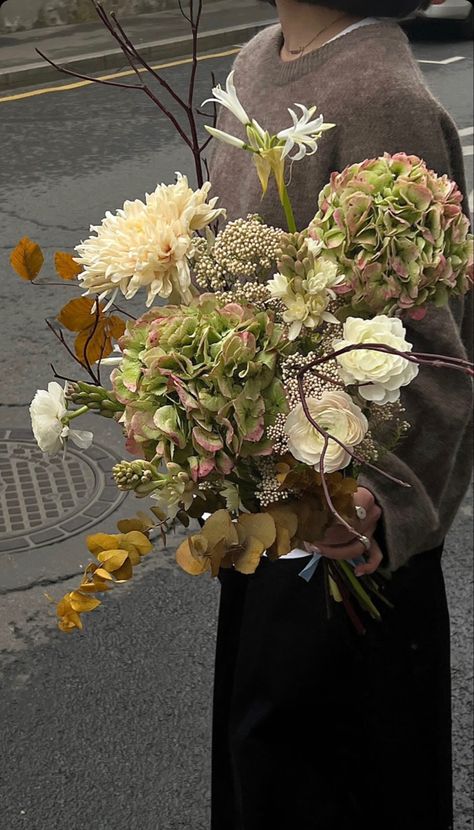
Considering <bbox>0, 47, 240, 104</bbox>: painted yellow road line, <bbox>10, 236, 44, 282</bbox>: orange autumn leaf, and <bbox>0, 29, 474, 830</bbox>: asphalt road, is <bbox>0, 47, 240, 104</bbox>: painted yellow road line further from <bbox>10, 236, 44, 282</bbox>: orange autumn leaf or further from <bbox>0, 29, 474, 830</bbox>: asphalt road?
<bbox>10, 236, 44, 282</bbox>: orange autumn leaf

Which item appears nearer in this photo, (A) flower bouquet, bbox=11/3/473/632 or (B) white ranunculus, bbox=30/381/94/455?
(A) flower bouquet, bbox=11/3/473/632

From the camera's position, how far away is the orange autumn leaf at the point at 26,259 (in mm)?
1428

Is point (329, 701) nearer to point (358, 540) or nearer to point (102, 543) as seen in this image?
point (358, 540)

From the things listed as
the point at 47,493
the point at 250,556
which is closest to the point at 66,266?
the point at 250,556

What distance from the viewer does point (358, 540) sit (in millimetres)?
1608

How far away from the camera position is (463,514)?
14.1ft

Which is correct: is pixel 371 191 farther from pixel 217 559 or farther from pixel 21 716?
pixel 21 716

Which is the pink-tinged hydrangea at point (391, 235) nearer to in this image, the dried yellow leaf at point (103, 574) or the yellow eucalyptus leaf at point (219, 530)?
the yellow eucalyptus leaf at point (219, 530)

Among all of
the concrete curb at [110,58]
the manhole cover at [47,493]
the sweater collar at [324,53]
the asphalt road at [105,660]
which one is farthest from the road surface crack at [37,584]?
the sweater collar at [324,53]

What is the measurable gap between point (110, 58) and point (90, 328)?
0.84m

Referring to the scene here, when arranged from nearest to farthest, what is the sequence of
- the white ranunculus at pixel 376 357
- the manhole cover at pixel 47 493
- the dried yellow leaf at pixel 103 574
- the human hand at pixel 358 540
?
the white ranunculus at pixel 376 357 < the dried yellow leaf at pixel 103 574 < the human hand at pixel 358 540 < the manhole cover at pixel 47 493

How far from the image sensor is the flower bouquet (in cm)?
124

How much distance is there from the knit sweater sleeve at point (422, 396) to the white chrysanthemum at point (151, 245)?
0.39 metres

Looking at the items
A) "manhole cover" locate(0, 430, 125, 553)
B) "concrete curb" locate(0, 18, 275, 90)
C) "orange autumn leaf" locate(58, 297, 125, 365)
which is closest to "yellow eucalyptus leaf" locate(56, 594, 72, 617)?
"orange autumn leaf" locate(58, 297, 125, 365)
